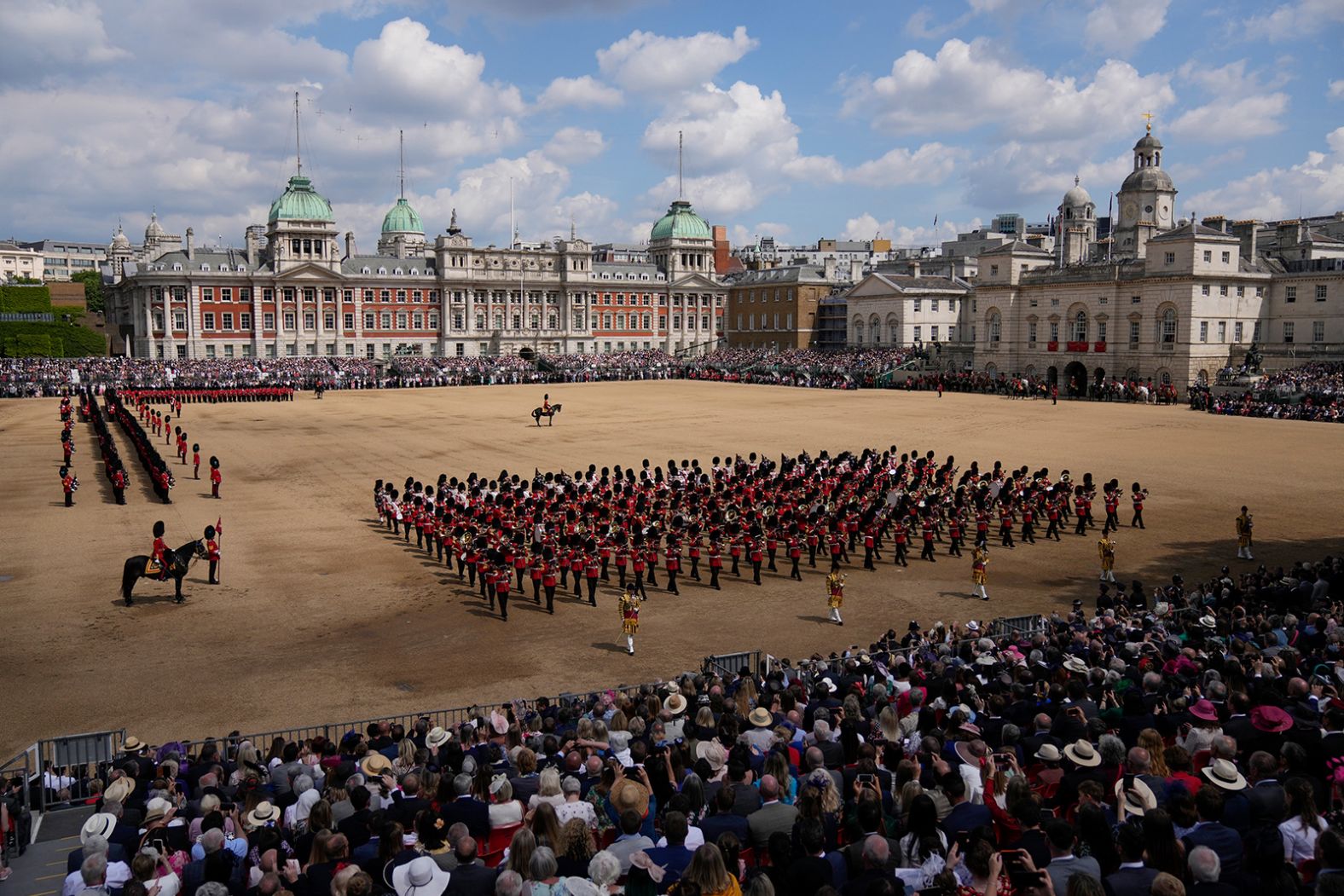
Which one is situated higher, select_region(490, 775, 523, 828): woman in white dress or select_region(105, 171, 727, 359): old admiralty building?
select_region(105, 171, 727, 359): old admiralty building

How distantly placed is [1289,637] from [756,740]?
25.9 feet

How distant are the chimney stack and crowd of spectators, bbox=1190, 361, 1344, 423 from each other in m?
13.3

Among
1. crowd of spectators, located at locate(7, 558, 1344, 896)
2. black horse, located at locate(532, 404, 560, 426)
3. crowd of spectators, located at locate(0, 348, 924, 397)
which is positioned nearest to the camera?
crowd of spectators, located at locate(7, 558, 1344, 896)

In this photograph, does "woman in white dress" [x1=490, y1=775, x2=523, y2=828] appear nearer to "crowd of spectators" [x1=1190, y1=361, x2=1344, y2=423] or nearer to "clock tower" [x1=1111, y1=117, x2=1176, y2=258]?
"crowd of spectators" [x1=1190, y1=361, x2=1344, y2=423]

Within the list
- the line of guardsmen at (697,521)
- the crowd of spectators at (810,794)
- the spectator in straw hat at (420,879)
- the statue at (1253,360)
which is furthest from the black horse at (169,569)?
the statue at (1253,360)

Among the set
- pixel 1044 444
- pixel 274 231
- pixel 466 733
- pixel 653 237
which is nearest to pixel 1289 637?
pixel 466 733

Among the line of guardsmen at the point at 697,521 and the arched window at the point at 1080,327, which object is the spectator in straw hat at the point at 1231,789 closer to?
the line of guardsmen at the point at 697,521

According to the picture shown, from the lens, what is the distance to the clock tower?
73.4 m

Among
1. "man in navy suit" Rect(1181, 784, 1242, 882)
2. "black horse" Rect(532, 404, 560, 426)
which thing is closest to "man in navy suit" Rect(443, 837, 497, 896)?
"man in navy suit" Rect(1181, 784, 1242, 882)

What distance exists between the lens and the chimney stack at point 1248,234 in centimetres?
6731

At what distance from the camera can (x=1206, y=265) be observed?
198 ft

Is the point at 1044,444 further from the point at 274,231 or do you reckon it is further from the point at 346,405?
the point at 274,231

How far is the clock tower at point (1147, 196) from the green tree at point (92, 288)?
10663 centimetres

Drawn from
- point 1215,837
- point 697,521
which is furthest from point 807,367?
point 1215,837
